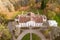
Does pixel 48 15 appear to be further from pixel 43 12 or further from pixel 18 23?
pixel 18 23

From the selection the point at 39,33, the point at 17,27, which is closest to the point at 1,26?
the point at 17,27

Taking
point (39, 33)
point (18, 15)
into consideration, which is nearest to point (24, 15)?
point (18, 15)

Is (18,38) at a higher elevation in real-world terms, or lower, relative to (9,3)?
lower

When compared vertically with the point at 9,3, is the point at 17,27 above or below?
below

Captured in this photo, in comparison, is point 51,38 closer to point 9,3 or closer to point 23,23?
point 23,23

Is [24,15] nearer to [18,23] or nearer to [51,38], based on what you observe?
[18,23]

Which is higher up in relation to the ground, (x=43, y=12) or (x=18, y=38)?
(x=43, y=12)

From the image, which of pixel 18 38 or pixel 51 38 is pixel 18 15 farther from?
pixel 51 38
